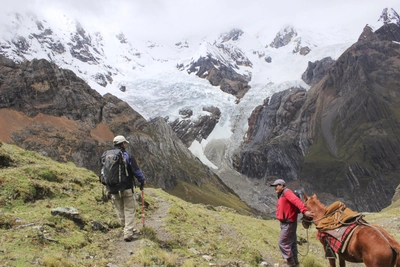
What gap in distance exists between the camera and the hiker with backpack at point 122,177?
38.3ft

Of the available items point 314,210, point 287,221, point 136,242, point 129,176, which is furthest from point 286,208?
point 129,176

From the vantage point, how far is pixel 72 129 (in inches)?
5404

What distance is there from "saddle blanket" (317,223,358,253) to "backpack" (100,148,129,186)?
23.2 feet

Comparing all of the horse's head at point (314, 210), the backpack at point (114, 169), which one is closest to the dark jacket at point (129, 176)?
the backpack at point (114, 169)

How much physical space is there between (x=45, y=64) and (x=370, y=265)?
16139cm

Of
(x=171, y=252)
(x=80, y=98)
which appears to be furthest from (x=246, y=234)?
(x=80, y=98)

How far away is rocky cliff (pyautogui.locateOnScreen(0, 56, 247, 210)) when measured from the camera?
124 m

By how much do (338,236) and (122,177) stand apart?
7.32 m

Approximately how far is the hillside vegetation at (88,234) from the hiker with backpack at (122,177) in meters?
0.93

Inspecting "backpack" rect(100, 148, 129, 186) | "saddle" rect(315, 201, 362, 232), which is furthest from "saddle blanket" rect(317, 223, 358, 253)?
"backpack" rect(100, 148, 129, 186)

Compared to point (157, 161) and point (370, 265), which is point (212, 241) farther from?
point (157, 161)

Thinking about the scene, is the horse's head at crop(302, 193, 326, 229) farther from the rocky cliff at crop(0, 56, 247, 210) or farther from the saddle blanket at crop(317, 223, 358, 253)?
the rocky cliff at crop(0, 56, 247, 210)

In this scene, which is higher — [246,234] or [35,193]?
[35,193]

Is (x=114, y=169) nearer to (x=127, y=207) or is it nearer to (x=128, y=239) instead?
(x=127, y=207)
